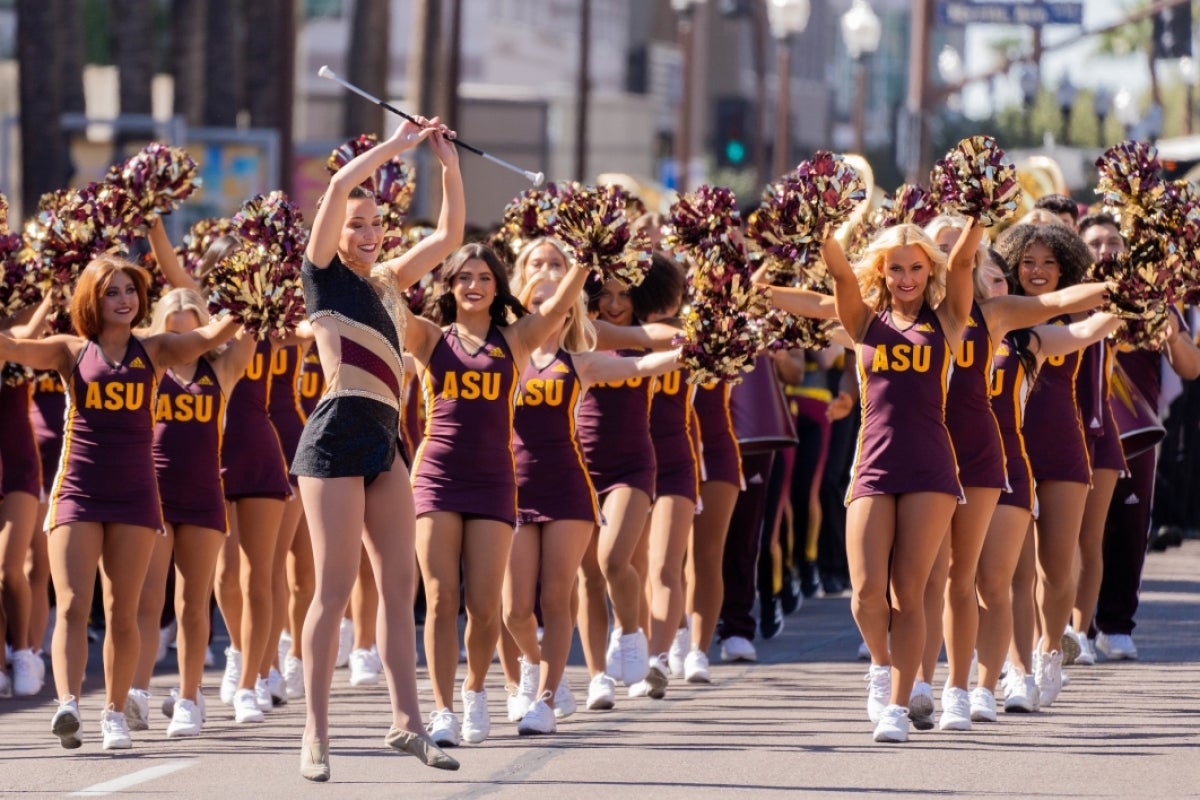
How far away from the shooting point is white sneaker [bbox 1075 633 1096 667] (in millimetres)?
11891

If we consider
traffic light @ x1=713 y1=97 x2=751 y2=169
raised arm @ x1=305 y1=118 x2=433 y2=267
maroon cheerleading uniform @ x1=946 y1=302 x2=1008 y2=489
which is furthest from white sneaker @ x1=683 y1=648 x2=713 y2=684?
traffic light @ x1=713 y1=97 x2=751 y2=169

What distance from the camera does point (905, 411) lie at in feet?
30.9

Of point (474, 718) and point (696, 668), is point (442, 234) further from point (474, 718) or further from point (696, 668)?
point (696, 668)

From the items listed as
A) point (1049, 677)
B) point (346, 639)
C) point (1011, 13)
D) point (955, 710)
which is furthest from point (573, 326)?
point (1011, 13)

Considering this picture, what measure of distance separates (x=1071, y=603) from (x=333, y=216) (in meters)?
3.85

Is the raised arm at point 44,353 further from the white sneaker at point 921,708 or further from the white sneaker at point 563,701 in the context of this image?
the white sneaker at point 921,708

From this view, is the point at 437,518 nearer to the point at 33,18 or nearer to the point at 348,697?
the point at 348,697

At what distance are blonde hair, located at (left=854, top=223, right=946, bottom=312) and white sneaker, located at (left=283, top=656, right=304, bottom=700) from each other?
3.10m

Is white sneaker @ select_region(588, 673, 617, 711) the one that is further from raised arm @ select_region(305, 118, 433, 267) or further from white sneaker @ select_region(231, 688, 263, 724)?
raised arm @ select_region(305, 118, 433, 267)

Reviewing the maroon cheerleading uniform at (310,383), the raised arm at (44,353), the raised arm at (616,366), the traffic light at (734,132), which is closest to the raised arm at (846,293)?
the raised arm at (616,366)

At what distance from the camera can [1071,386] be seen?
419 inches

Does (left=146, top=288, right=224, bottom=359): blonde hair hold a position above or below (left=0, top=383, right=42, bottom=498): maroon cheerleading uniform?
above

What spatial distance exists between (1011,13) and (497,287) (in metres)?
24.7

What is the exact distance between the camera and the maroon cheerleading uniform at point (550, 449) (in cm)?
979
